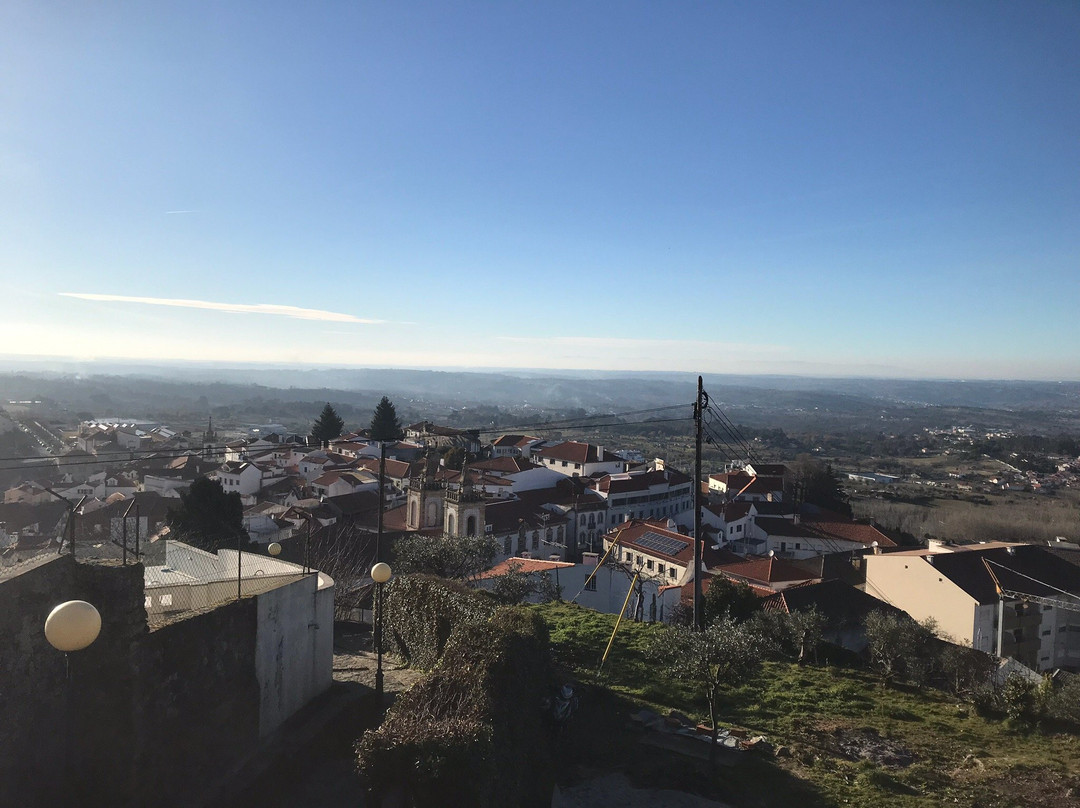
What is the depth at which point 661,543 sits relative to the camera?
33.3 m

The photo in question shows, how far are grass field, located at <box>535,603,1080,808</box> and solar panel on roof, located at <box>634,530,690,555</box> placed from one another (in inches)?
736

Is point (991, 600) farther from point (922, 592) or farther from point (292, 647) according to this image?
point (292, 647)

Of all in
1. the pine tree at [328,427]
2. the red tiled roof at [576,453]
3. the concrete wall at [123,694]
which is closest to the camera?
the concrete wall at [123,694]

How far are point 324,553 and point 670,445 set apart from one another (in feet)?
391

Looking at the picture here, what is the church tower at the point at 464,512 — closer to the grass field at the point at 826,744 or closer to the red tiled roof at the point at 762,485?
the grass field at the point at 826,744

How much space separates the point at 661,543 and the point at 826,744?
23847mm

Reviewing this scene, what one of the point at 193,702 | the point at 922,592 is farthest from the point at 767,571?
the point at 193,702

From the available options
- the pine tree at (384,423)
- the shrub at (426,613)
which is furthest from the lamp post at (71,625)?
the pine tree at (384,423)

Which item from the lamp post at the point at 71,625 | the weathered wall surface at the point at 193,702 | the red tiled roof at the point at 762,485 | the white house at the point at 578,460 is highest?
the lamp post at the point at 71,625

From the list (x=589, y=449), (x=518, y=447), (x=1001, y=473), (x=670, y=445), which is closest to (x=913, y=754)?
Answer: (x=589, y=449)

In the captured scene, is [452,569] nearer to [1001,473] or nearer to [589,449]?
[589,449]

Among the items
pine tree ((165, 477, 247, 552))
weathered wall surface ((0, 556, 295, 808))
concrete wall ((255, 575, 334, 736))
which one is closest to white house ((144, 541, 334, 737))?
concrete wall ((255, 575, 334, 736))

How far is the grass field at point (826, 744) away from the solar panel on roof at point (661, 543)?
18687 mm

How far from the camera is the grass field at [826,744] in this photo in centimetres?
809
